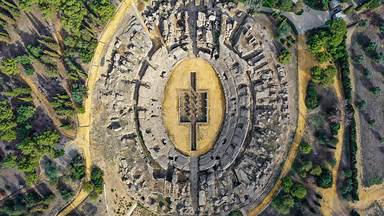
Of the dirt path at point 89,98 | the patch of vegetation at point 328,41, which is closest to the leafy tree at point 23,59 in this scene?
the dirt path at point 89,98

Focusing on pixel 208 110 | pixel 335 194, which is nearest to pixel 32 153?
pixel 208 110

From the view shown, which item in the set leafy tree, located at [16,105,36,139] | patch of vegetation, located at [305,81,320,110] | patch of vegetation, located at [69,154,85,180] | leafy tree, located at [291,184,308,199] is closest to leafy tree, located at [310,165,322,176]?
leafy tree, located at [291,184,308,199]

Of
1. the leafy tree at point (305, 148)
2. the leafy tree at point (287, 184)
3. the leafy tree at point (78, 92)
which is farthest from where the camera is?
the leafy tree at point (78, 92)

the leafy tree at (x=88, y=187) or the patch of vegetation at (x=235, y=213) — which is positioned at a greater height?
the leafy tree at (x=88, y=187)

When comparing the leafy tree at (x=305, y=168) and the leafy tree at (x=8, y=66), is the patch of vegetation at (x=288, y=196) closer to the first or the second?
the leafy tree at (x=305, y=168)

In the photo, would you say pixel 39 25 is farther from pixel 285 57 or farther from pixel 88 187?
pixel 285 57

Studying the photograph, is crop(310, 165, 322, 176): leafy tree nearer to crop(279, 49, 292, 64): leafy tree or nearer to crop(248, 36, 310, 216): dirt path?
crop(248, 36, 310, 216): dirt path
